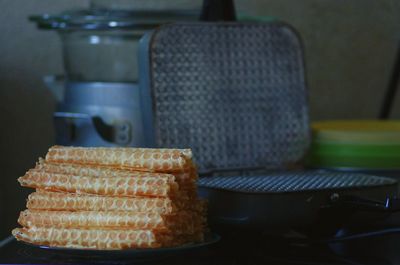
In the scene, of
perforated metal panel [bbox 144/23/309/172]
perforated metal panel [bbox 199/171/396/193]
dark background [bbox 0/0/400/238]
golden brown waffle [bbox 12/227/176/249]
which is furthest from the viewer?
dark background [bbox 0/0/400/238]

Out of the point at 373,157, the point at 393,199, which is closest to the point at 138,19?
the point at 373,157

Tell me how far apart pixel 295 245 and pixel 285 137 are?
0.27m

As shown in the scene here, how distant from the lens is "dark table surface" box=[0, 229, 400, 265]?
749 millimetres

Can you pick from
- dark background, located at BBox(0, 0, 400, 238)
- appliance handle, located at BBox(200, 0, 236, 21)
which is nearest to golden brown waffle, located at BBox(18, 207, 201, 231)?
appliance handle, located at BBox(200, 0, 236, 21)

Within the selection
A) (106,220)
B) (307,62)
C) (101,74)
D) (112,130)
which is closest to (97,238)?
(106,220)

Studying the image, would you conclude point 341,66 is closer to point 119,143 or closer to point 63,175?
point 119,143

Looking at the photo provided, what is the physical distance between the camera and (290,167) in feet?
3.59

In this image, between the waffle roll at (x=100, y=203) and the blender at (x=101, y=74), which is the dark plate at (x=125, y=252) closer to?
the waffle roll at (x=100, y=203)

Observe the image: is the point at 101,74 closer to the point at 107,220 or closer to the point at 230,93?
the point at 230,93

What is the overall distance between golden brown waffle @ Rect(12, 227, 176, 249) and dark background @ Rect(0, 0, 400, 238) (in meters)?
0.56

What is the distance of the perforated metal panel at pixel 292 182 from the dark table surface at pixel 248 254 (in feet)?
0.20

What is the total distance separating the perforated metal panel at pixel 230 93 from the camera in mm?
1025

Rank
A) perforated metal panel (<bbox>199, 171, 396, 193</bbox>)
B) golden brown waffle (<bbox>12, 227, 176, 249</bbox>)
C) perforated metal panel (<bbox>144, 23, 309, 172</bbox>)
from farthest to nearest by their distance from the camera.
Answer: perforated metal panel (<bbox>144, 23, 309, 172</bbox>), perforated metal panel (<bbox>199, 171, 396, 193</bbox>), golden brown waffle (<bbox>12, 227, 176, 249</bbox>)

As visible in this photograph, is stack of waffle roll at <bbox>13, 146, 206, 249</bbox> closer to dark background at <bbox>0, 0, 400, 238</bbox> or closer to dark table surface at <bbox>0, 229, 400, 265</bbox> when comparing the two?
dark table surface at <bbox>0, 229, 400, 265</bbox>
